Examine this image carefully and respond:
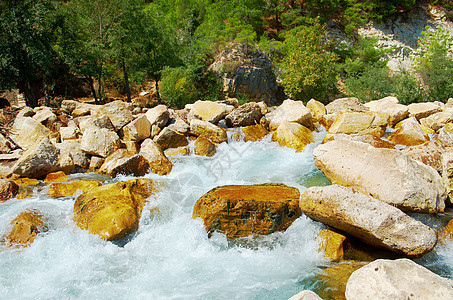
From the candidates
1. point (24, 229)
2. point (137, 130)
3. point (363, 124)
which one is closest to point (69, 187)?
point (24, 229)

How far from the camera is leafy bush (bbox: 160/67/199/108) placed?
1658 centimetres

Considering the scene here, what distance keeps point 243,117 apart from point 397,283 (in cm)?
951

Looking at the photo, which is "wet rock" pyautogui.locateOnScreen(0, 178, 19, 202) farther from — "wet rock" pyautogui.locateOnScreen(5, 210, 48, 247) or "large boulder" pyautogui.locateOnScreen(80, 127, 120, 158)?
"large boulder" pyautogui.locateOnScreen(80, 127, 120, 158)

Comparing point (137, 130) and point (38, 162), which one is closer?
point (38, 162)

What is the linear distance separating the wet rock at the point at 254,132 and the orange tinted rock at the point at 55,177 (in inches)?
249

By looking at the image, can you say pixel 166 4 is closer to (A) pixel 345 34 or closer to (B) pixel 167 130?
(A) pixel 345 34

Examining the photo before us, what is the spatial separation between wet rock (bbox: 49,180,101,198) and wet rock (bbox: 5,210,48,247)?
1.15 metres

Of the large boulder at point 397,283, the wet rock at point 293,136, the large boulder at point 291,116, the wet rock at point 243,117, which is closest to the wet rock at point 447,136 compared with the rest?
the wet rock at point 293,136

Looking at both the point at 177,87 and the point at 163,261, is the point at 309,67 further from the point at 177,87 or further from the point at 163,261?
the point at 163,261

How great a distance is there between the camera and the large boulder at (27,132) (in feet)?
30.8

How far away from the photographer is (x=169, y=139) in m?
9.66

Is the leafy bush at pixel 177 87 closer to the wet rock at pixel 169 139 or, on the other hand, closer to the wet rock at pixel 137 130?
→ the wet rock at pixel 137 130

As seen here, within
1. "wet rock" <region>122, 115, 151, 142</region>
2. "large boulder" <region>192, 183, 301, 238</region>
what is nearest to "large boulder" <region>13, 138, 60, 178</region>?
"wet rock" <region>122, 115, 151, 142</region>

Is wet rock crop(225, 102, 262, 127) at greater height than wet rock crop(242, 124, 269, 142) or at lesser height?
greater
